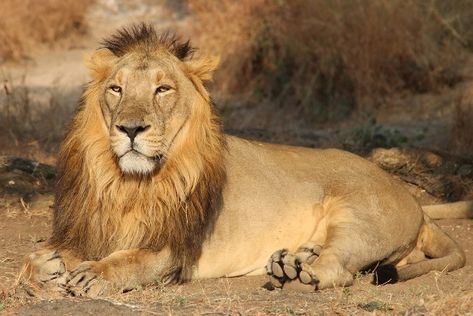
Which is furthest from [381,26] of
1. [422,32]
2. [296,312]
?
[296,312]

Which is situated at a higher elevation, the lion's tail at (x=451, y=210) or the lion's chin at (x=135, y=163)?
the lion's chin at (x=135, y=163)

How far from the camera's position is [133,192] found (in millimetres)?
5598

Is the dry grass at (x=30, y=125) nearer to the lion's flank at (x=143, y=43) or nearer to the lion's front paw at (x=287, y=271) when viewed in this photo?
the lion's flank at (x=143, y=43)

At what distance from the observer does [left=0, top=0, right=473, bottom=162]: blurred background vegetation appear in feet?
37.3

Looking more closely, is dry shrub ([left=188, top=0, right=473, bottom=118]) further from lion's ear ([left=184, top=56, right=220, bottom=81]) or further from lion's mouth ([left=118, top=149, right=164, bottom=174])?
lion's mouth ([left=118, top=149, right=164, bottom=174])

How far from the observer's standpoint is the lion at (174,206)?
544 centimetres

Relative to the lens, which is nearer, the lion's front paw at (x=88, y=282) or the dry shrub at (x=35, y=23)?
the lion's front paw at (x=88, y=282)

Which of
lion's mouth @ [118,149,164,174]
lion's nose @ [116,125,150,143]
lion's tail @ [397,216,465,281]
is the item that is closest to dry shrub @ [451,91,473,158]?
lion's tail @ [397,216,465,281]

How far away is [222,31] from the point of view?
1348 cm

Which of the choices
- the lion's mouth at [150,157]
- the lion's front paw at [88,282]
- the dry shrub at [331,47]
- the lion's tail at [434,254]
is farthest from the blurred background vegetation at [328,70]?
the lion's front paw at [88,282]

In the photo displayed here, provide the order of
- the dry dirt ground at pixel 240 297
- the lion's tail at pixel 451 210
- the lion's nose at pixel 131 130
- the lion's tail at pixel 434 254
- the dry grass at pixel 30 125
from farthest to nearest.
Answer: the dry grass at pixel 30 125 < the lion's tail at pixel 451 210 < the lion's tail at pixel 434 254 < the lion's nose at pixel 131 130 < the dry dirt ground at pixel 240 297

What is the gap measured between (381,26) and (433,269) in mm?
6341

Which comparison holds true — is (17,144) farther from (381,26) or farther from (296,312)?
(296,312)

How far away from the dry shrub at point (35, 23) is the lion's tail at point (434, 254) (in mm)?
9705
